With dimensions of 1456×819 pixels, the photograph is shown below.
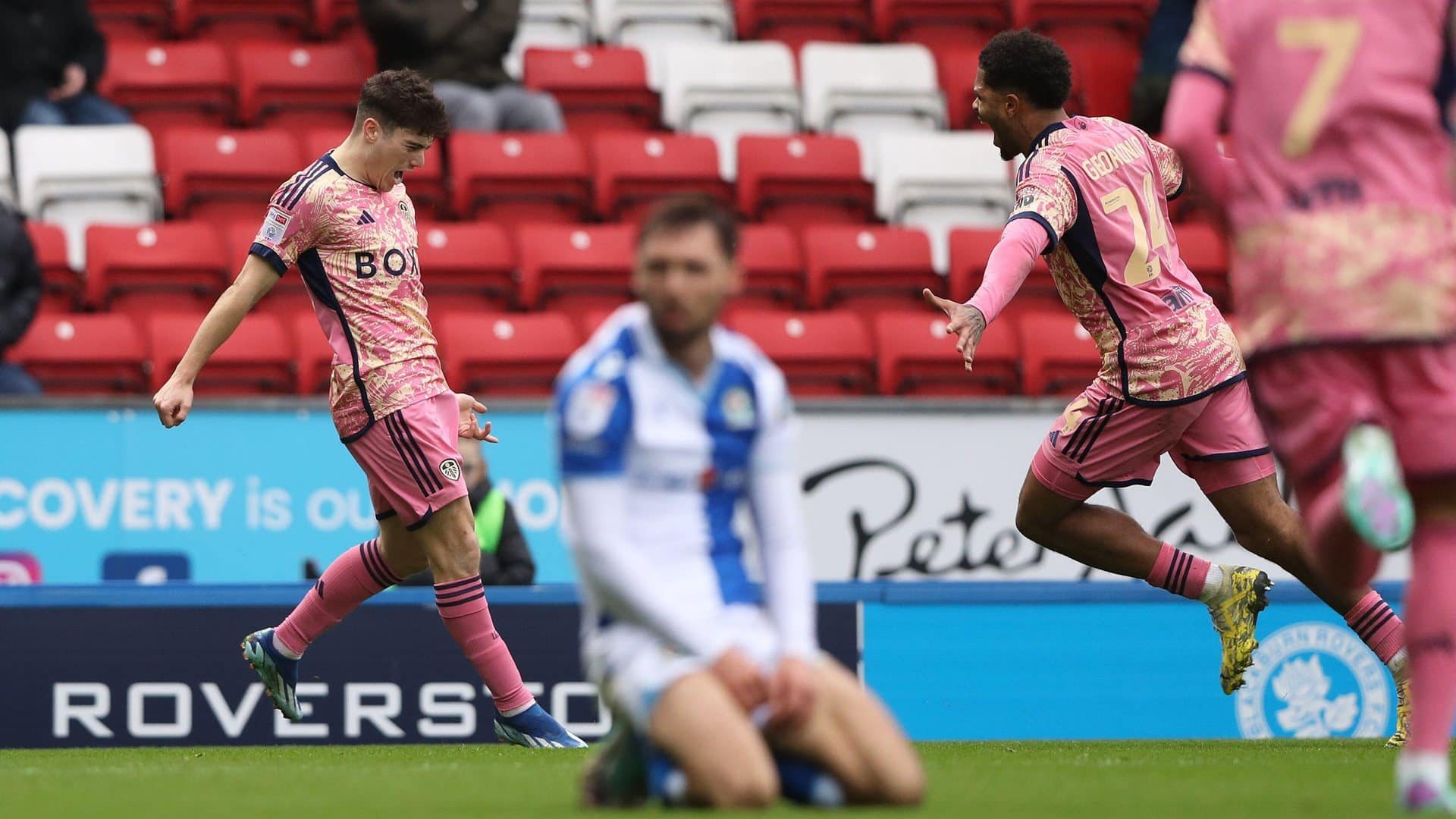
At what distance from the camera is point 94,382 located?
33.2ft

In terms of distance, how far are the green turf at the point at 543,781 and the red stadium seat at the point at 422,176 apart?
4910 mm

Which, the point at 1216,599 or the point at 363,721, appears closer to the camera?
the point at 1216,599

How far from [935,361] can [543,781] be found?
5.64 m

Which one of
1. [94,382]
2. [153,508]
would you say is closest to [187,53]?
[94,382]

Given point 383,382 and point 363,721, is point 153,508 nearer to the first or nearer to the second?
point 363,721

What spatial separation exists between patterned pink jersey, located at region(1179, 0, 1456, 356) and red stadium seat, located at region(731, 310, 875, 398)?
20.1ft

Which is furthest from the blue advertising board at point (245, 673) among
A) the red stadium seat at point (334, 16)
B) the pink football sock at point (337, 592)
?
the red stadium seat at point (334, 16)

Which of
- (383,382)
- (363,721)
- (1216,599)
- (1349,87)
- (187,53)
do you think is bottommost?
(363,721)

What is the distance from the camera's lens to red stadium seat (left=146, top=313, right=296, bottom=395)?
10031 millimetres

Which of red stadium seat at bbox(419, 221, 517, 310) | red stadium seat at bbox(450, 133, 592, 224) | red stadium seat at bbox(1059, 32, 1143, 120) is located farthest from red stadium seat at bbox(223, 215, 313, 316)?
red stadium seat at bbox(1059, 32, 1143, 120)

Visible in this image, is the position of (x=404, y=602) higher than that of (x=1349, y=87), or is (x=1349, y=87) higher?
(x=1349, y=87)

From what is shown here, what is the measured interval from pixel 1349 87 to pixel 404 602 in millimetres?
4877

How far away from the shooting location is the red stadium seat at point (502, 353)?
10023 millimetres

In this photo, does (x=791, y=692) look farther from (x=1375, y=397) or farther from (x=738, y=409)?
(x=1375, y=397)
